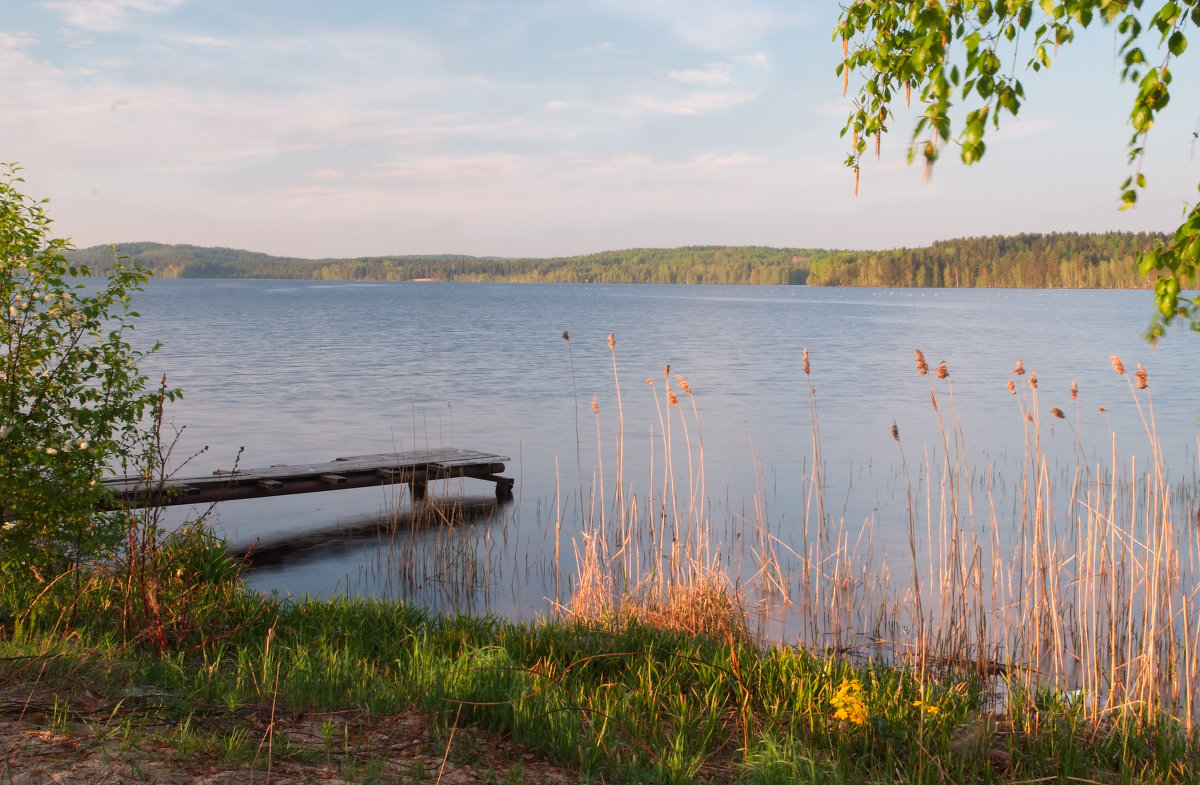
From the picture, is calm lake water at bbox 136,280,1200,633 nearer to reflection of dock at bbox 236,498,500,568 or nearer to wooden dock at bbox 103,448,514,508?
reflection of dock at bbox 236,498,500,568

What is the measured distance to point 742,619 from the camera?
23.5 ft

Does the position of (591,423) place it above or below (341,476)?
below

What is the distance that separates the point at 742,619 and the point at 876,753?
2.79 metres

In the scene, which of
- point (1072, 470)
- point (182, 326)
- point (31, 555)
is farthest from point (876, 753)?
point (182, 326)

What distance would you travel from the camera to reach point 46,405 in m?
5.82

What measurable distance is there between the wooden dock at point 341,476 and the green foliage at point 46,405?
11.2 ft

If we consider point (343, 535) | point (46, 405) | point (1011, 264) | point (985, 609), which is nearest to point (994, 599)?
point (985, 609)

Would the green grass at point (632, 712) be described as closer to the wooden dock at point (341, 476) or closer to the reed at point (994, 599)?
the reed at point (994, 599)

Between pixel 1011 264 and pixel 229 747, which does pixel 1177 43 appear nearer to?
pixel 229 747

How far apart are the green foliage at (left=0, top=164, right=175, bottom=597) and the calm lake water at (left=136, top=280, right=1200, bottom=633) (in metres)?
3.83

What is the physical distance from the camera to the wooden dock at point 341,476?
10586mm

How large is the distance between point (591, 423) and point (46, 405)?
50.5 ft

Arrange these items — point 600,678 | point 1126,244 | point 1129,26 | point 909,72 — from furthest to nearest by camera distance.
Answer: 1. point 1126,244
2. point 600,678
3. point 909,72
4. point 1129,26

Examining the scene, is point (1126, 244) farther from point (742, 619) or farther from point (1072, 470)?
point (742, 619)
